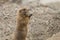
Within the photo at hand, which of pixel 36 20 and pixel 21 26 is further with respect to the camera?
pixel 36 20

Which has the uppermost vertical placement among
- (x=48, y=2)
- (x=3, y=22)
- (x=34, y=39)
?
(x=48, y=2)

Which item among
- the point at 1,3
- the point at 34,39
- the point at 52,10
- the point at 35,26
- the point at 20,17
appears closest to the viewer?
the point at 20,17

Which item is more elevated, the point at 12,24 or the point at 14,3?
the point at 14,3

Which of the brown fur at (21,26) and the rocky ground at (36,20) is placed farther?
the rocky ground at (36,20)

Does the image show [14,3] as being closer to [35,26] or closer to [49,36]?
[35,26]

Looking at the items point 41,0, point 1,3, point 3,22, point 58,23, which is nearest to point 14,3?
point 1,3

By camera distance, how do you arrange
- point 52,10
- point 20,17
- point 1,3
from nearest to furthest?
point 20,17, point 52,10, point 1,3

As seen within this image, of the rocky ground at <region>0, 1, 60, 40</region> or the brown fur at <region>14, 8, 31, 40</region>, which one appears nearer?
the brown fur at <region>14, 8, 31, 40</region>

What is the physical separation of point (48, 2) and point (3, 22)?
62.9 inches

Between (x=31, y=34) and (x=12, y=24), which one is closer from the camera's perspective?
(x=31, y=34)

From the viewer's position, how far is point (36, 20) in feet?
16.5

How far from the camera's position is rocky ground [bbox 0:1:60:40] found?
4.50m

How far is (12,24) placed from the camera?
4859 mm

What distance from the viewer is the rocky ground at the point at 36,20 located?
4.50 m
